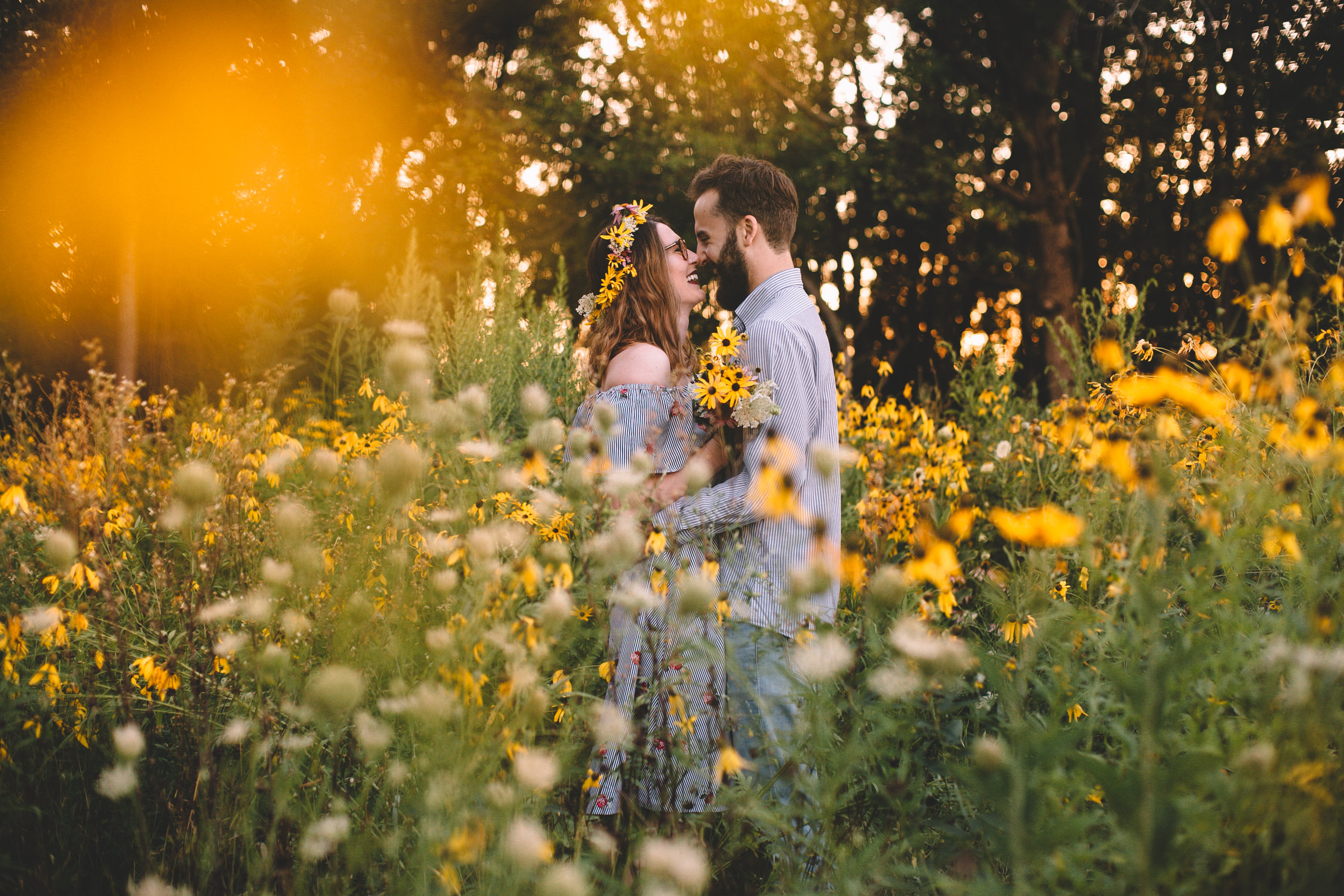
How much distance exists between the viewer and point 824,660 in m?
1.16

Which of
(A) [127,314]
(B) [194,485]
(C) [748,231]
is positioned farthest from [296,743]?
(A) [127,314]

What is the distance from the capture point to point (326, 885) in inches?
51.5

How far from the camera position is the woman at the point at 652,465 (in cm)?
148

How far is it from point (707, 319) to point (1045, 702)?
520 inches

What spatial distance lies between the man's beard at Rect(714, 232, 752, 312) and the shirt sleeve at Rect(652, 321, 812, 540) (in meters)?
0.29

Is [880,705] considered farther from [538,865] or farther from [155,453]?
[155,453]

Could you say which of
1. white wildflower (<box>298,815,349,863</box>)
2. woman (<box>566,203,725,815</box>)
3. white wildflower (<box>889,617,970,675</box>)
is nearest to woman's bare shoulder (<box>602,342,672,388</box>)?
woman (<box>566,203,725,815</box>)

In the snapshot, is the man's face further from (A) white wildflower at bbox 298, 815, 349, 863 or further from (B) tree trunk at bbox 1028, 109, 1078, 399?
(B) tree trunk at bbox 1028, 109, 1078, 399

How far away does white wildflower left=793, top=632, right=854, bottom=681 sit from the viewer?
1.15m

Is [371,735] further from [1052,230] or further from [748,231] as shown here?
[1052,230]

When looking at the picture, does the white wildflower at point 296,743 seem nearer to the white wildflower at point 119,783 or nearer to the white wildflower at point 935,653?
the white wildflower at point 119,783

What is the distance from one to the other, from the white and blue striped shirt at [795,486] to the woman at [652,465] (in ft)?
0.35

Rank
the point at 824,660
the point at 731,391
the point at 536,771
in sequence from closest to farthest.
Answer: the point at 536,771
the point at 824,660
the point at 731,391

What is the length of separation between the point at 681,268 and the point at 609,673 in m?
1.40
